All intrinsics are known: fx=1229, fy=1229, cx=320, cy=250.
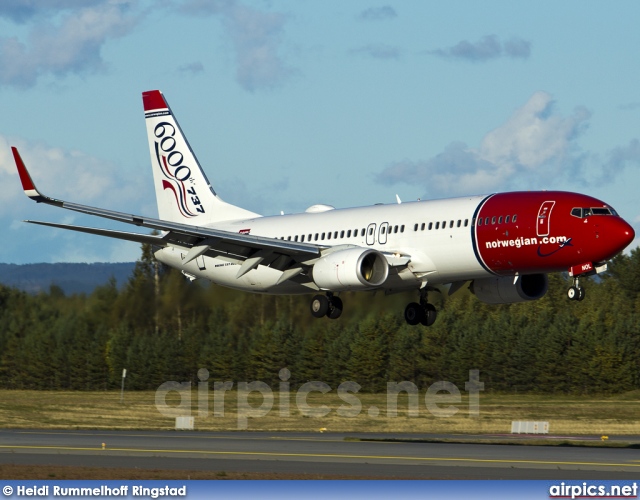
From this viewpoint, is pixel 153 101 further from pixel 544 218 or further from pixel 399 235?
pixel 544 218

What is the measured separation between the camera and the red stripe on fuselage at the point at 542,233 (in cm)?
4656

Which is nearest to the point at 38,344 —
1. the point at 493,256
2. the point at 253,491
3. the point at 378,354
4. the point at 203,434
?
the point at 378,354

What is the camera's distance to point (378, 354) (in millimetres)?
89875

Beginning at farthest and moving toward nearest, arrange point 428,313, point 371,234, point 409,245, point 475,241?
point 428,313 < point 371,234 < point 409,245 < point 475,241

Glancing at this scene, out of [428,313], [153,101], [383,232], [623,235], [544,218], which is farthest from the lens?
[153,101]

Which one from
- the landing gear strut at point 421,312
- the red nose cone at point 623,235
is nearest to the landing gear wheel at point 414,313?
the landing gear strut at point 421,312

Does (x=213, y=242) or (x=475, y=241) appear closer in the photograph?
(x=475, y=241)

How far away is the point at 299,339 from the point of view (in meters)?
85.1

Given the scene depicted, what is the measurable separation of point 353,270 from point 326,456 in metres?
8.08

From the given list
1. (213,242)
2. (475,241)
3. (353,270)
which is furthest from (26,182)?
(475,241)

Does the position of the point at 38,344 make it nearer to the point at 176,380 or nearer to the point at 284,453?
the point at 176,380

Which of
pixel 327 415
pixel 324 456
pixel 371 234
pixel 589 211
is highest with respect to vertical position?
pixel 589 211

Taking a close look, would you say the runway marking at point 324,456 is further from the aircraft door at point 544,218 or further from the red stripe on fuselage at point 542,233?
the aircraft door at point 544,218

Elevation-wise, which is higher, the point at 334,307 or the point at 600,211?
the point at 600,211
